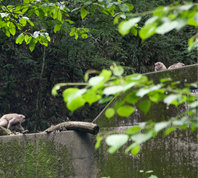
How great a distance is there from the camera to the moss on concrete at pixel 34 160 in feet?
15.1

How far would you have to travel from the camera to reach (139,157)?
4012mm

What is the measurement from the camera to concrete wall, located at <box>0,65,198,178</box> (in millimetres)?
3611

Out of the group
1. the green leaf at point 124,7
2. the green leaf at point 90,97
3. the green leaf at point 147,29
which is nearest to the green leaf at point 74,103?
the green leaf at point 90,97

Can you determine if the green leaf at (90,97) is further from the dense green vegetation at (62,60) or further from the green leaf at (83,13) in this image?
the dense green vegetation at (62,60)

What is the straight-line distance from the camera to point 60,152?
4645mm

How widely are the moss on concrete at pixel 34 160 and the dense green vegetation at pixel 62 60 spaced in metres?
4.64

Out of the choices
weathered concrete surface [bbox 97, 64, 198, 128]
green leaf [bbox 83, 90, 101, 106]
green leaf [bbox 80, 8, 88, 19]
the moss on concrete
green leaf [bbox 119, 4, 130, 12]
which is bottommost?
the moss on concrete

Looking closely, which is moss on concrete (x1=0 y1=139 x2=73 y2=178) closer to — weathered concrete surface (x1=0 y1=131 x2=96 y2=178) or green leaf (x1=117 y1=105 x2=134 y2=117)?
weathered concrete surface (x1=0 y1=131 x2=96 y2=178)

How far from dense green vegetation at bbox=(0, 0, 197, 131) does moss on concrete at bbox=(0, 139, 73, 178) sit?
4.64 meters

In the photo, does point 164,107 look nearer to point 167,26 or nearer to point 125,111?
point 125,111

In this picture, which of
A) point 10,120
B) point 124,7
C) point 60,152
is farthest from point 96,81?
point 10,120

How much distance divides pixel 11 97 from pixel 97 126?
264 inches

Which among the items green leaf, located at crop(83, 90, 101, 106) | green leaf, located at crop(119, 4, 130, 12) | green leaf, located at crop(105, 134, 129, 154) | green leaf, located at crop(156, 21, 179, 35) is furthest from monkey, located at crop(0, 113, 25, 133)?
green leaf, located at crop(156, 21, 179, 35)

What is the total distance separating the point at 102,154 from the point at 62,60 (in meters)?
6.52
